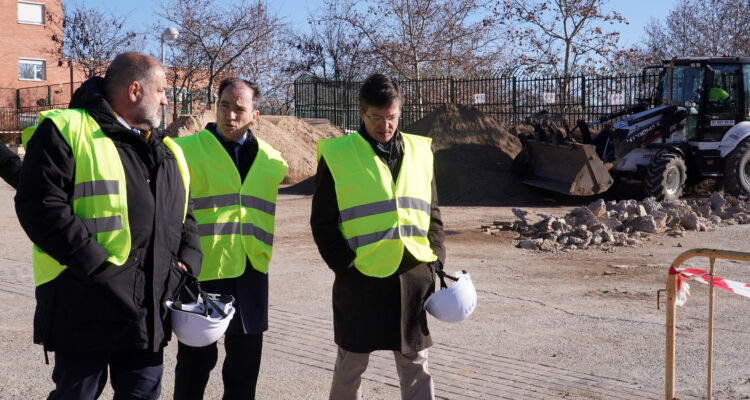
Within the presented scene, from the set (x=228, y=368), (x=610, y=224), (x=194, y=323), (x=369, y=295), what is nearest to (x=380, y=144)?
(x=369, y=295)

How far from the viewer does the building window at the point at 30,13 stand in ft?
146

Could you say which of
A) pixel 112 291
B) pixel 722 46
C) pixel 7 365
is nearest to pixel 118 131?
pixel 112 291

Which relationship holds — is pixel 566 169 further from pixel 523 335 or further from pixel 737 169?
pixel 523 335

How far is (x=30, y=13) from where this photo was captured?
44969 mm

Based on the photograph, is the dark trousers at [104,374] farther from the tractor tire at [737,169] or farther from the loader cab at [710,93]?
the tractor tire at [737,169]

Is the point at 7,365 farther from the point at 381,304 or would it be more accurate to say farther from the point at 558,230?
the point at 558,230

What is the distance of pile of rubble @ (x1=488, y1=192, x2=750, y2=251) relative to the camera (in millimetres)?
11297

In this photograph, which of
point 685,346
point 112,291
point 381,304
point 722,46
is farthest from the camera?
point 722,46

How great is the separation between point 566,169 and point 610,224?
4412 mm

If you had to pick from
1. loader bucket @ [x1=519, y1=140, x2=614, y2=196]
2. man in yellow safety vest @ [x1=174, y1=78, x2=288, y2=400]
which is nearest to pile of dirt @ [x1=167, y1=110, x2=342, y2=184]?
loader bucket @ [x1=519, y1=140, x2=614, y2=196]

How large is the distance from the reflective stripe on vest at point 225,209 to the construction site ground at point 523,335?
1.28 m

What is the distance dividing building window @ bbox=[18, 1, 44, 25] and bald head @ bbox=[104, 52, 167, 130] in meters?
46.1

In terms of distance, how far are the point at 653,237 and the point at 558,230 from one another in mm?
1380

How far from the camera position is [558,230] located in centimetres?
1184
